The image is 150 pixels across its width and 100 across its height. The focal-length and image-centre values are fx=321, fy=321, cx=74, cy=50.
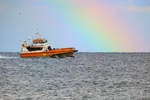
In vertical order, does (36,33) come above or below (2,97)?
above

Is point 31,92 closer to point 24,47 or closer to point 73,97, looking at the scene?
point 73,97

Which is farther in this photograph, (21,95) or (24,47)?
(24,47)

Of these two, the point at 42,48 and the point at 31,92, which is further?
the point at 42,48

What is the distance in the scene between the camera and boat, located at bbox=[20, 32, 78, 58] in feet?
272

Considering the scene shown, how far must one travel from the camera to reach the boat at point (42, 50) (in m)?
82.9

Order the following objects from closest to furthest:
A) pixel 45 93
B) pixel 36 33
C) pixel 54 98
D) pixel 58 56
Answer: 1. pixel 54 98
2. pixel 45 93
3. pixel 58 56
4. pixel 36 33

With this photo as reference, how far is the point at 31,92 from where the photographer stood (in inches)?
931

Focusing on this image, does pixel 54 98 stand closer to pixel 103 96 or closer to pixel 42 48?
pixel 103 96

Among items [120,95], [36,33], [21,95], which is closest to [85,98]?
[120,95]

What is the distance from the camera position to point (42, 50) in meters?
84.6

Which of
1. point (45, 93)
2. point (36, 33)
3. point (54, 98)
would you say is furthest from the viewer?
point (36, 33)

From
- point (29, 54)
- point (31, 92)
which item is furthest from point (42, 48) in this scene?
point (31, 92)

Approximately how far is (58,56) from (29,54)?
8.62 metres

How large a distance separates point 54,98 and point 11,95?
126 inches
